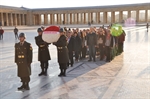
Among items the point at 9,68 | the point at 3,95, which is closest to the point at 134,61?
the point at 9,68

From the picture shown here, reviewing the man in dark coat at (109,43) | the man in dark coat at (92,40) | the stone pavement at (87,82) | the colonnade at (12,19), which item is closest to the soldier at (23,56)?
the stone pavement at (87,82)

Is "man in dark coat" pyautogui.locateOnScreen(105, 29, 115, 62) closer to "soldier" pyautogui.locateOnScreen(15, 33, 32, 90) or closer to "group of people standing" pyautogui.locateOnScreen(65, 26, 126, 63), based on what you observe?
"group of people standing" pyautogui.locateOnScreen(65, 26, 126, 63)

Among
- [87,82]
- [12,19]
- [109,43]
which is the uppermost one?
[12,19]

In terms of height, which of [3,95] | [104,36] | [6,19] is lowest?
[3,95]

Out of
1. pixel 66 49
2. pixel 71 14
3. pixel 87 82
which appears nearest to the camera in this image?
pixel 87 82

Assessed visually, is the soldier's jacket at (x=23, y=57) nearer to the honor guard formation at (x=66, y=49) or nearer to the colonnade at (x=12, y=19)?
the honor guard formation at (x=66, y=49)

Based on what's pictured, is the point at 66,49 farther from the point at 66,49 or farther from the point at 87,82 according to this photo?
the point at 87,82

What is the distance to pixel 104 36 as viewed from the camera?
1023 cm

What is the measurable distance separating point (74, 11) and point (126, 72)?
190 feet

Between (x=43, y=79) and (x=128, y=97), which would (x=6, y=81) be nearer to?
(x=43, y=79)

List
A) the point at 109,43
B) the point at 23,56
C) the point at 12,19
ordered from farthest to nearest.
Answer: the point at 12,19
the point at 109,43
the point at 23,56

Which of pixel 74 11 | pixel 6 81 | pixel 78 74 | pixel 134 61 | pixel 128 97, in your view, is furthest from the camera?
pixel 74 11

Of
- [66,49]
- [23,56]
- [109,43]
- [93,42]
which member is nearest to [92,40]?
[93,42]

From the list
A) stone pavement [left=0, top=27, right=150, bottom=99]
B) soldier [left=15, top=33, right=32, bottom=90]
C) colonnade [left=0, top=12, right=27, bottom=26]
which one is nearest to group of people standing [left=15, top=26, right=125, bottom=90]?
soldier [left=15, top=33, right=32, bottom=90]
